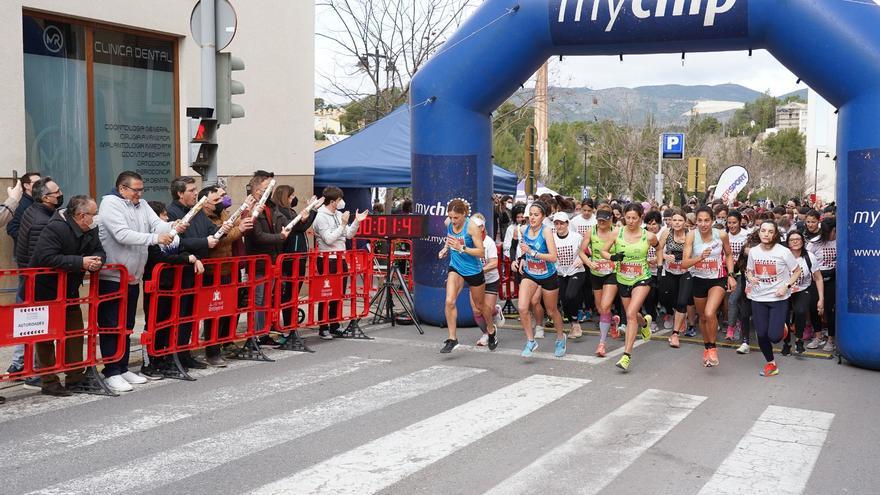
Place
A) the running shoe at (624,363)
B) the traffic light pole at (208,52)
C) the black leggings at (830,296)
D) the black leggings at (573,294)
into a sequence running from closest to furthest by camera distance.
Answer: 1. the running shoe at (624,363)
2. the traffic light pole at (208,52)
3. the black leggings at (830,296)
4. the black leggings at (573,294)

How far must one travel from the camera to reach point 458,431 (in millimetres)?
6891

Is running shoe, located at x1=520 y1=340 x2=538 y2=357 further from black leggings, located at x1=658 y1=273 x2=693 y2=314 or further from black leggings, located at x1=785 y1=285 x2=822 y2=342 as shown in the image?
black leggings, located at x1=785 y1=285 x2=822 y2=342

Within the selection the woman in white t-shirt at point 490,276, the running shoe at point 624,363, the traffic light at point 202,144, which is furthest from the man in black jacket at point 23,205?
the running shoe at point 624,363

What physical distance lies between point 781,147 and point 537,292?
85.6 metres

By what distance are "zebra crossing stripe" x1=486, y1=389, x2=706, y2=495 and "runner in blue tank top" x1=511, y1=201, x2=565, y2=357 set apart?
218 cm

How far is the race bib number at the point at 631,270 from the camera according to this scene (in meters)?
9.89

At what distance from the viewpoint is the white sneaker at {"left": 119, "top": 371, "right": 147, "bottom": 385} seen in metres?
8.58

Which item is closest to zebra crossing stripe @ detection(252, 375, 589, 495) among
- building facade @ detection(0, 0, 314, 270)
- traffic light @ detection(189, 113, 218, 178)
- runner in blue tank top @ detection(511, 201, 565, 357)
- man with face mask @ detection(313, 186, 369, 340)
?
runner in blue tank top @ detection(511, 201, 565, 357)

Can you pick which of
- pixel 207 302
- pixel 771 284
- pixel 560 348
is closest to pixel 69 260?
pixel 207 302

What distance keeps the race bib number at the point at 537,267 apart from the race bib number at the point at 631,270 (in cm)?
89

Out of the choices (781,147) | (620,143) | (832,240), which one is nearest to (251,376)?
(832,240)

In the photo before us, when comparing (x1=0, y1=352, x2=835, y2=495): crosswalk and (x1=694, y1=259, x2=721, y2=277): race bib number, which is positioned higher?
(x1=694, y1=259, x2=721, y2=277): race bib number

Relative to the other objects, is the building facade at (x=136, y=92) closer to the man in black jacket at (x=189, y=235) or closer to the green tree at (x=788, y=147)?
the man in black jacket at (x=189, y=235)

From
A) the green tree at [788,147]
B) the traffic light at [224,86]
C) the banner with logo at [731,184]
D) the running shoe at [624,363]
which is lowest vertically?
the running shoe at [624,363]
